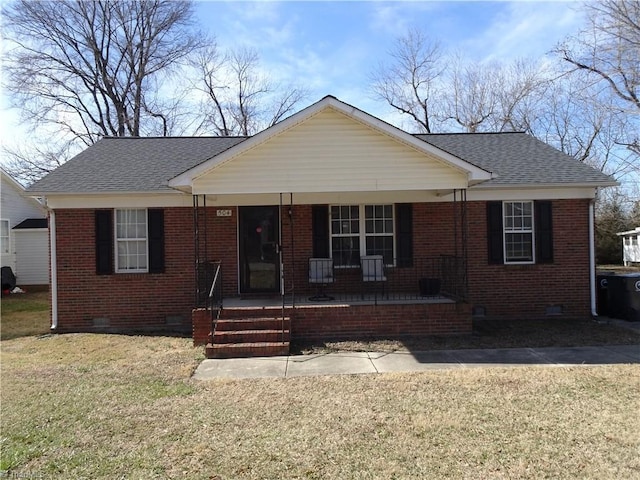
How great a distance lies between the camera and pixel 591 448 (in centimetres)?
412

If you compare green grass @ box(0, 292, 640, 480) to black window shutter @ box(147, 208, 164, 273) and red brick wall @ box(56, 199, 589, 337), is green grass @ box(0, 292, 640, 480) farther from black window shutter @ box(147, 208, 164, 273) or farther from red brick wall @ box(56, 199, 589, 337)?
black window shutter @ box(147, 208, 164, 273)

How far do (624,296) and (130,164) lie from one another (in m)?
12.2

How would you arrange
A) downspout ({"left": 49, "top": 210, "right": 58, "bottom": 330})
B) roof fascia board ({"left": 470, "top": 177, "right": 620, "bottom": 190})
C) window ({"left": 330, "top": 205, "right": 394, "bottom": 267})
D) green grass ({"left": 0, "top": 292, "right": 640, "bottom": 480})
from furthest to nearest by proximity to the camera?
window ({"left": 330, "top": 205, "right": 394, "bottom": 267}), downspout ({"left": 49, "top": 210, "right": 58, "bottom": 330}), roof fascia board ({"left": 470, "top": 177, "right": 620, "bottom": 190}), green grass ({"left": 0, "top": 292, "right": 640, "bottom": 480})

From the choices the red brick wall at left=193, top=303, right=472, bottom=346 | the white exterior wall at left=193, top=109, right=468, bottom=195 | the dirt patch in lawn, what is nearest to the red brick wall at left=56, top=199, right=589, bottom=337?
the dirt patch in lawn

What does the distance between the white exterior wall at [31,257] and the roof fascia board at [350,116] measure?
1534cm

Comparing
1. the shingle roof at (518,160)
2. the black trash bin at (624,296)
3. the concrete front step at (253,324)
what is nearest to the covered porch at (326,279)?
the concrete front step at (253,324)

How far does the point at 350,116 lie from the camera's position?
843 centimetres

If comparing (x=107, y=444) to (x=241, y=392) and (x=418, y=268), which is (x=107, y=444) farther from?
(x=418, y=268)

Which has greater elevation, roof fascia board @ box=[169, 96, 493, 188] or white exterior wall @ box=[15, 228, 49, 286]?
roof fascia board @ box=[169, 96, 493, 188]

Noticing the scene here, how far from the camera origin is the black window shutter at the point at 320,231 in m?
10.7

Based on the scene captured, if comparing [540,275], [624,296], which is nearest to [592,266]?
[624,296]

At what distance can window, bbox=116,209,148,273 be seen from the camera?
10.5 m

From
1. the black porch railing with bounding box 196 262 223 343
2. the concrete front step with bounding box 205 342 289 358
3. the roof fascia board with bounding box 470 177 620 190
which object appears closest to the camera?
the concrete front step with bounding box 205 342 289 358

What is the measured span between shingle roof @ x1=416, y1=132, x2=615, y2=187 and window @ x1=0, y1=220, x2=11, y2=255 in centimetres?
1805
